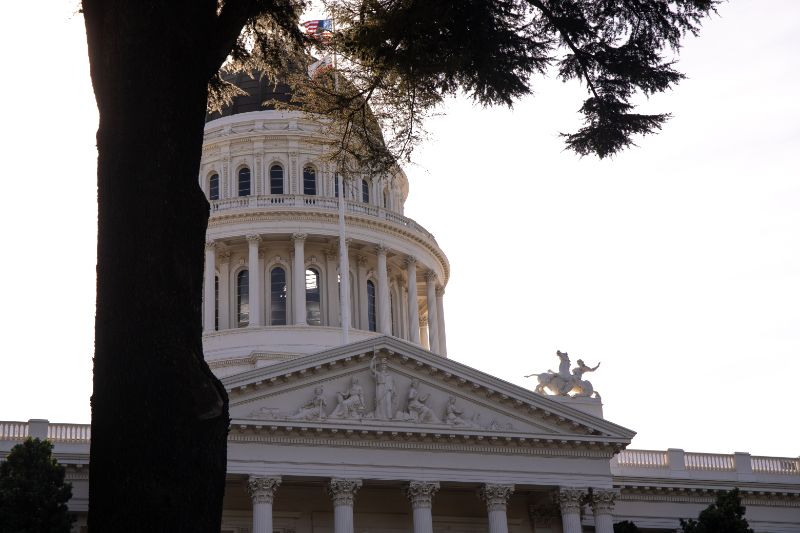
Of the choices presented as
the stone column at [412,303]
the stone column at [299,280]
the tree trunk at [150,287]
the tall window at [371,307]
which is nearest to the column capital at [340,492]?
the stone column at [299,280]

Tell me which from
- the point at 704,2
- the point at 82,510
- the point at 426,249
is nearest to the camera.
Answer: the point at 704,2

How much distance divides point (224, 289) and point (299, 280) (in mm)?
3764

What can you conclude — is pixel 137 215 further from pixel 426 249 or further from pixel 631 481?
pixel 426 249

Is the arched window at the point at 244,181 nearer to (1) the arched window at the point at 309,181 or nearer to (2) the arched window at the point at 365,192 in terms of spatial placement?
(1) the arched window at the point at 309,181

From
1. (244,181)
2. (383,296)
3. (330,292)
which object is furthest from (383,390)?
(244,181)

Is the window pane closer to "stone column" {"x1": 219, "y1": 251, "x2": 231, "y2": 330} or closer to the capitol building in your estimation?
"stone column" {"x1": 219, "y1": 251, "x2": 231, "y2": 330}

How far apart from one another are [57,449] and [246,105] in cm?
2899

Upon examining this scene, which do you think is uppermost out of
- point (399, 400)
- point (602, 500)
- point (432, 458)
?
point (399, 400)

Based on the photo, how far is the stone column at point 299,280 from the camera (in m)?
57.4

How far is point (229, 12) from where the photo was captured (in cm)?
1183

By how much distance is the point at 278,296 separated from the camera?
59500mm

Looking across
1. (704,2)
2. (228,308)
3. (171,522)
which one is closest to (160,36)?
(171,522)

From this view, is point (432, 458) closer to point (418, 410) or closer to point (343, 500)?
point (418, 410)

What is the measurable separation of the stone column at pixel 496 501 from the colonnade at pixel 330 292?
1932 cm
